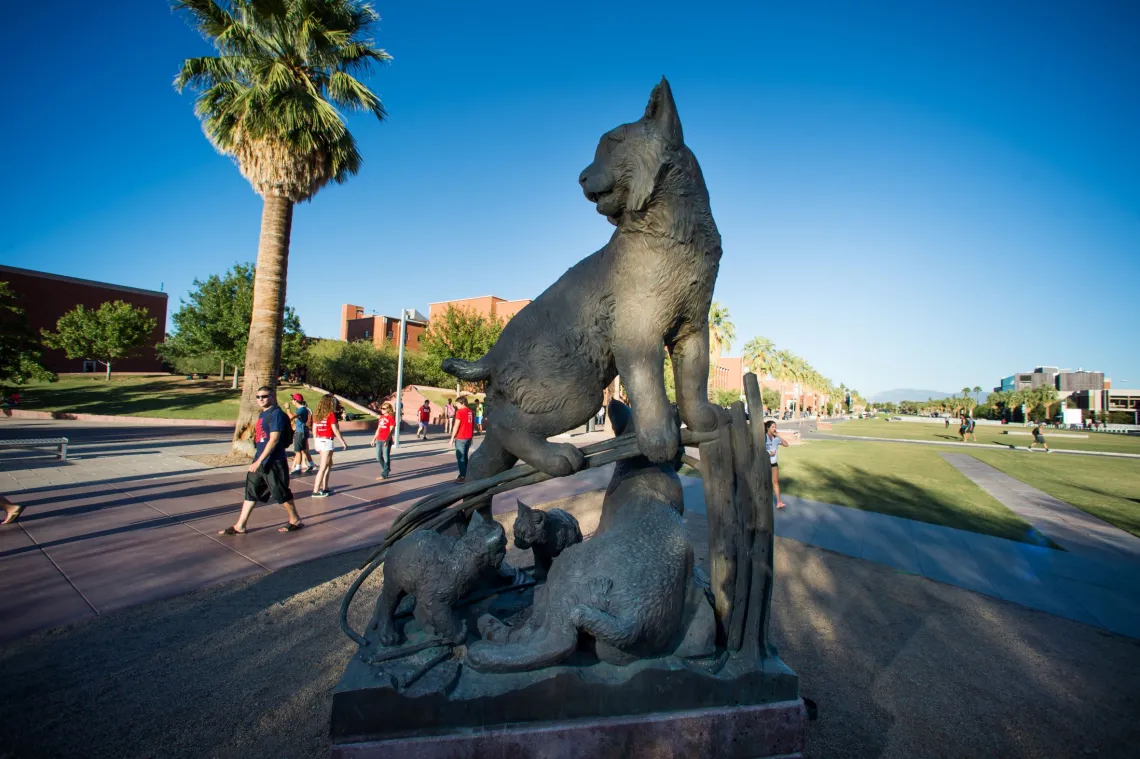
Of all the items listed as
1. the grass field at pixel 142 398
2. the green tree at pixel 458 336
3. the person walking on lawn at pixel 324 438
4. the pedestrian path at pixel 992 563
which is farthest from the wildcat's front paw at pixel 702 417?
the green tree at pixel 458 336

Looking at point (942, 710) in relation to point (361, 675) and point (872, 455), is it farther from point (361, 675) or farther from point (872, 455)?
point (872, 455)

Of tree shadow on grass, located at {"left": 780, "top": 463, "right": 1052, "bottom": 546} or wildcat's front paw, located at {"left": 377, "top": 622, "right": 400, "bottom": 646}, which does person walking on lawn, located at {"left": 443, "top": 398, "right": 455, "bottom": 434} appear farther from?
wildcat's front paw, located at {"left": 377, "top": 622, "right": 400, "bottom": 646}

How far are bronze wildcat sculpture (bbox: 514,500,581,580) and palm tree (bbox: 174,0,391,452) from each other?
9.98 m

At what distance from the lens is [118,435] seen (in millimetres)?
15742

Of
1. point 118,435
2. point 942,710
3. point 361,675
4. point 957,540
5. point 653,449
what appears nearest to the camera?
point 361,675

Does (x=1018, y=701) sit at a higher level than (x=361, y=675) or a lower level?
lower

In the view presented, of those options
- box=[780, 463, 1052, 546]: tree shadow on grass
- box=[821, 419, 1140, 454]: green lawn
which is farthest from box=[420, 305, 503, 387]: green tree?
box=[821, 419, 1140, 454]: green lawn

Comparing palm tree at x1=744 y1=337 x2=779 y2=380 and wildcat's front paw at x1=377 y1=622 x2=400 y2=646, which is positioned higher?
palm tree at x1=744 y1=337 x2=779 y2=380

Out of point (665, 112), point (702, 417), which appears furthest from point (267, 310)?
point (702, 417)

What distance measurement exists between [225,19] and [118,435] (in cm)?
1234

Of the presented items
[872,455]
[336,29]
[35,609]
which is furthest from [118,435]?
[872,455]

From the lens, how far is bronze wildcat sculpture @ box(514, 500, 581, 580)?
2371 millimetres

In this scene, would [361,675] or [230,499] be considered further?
[230,499]

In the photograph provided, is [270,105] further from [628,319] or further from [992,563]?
[992,563]
